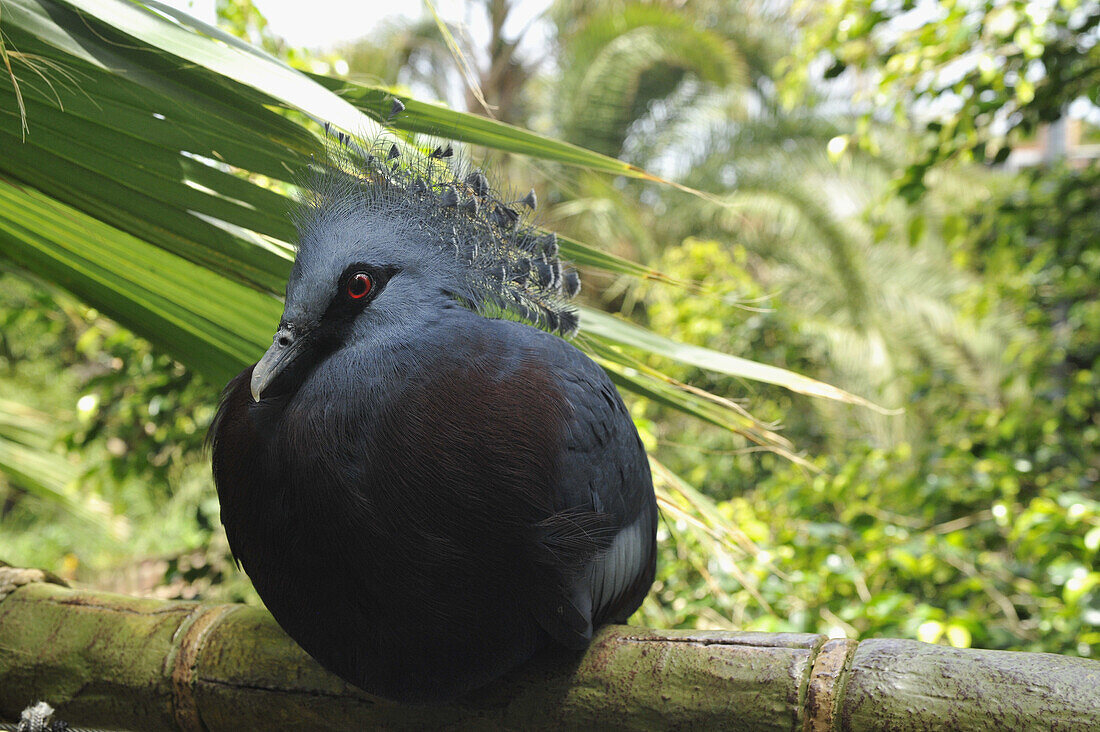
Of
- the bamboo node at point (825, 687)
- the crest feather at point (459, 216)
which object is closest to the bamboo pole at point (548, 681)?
the bamboo node at point (825, 687)

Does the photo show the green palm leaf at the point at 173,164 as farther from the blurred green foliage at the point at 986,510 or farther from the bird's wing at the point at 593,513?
the blurred green foliage at the point at 986,510

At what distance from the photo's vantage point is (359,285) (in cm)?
103

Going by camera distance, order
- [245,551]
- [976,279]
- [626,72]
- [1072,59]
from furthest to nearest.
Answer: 1. [976,279]
2. [626,72]
3. [1072,59]
4. [245,551]

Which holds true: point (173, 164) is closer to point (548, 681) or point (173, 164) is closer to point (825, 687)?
point (548, 681)

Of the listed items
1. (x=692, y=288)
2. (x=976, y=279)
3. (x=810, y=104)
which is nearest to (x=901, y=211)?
(x=976, y=279)

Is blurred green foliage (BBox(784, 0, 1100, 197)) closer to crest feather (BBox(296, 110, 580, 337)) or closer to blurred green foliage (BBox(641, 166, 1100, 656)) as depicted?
blurred green foliage (BBox(641, 166, 1100, 656))

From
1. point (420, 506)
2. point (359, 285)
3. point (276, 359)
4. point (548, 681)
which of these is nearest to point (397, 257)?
point (359, 285)

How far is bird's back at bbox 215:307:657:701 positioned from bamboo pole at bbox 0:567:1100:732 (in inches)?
3.3

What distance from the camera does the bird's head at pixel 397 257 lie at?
1014 millimetres

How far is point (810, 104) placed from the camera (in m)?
3.34

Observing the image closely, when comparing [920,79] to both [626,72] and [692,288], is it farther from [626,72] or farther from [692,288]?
[626,72]

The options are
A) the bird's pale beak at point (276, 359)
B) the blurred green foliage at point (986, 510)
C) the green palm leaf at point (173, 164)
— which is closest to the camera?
the green palm leaf at point (173, 164)

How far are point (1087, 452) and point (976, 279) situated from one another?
8.28 meters

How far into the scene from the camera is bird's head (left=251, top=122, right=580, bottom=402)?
3.33ft
